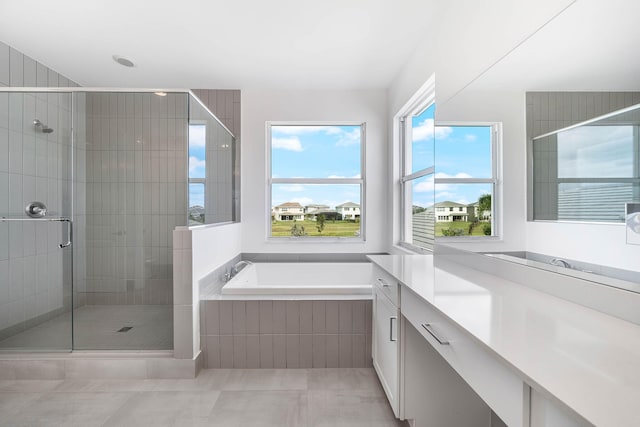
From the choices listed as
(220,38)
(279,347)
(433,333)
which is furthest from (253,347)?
(220,38)

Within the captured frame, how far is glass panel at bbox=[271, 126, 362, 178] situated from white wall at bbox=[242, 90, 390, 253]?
13 centimetres

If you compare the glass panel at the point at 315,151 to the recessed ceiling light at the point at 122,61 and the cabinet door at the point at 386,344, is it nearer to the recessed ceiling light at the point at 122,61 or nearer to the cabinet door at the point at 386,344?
the recessed ceiling light at the point at 122,61

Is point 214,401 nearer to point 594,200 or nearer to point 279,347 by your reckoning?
point 279,347

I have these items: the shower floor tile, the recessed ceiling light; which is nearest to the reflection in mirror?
the shower floor tile

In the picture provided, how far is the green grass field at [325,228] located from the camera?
362cm

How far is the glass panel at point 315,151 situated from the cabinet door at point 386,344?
6.03ft

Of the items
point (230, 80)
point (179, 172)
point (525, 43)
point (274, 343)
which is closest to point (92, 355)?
point (274, 343)

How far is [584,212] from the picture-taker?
102cm

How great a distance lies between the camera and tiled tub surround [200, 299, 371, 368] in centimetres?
225

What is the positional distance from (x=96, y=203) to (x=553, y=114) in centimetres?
267

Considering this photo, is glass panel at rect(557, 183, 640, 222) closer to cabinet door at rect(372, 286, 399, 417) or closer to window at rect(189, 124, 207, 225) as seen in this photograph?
cabinet door at rect(372, 286, 399, 417)

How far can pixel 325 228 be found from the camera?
3.63 meters

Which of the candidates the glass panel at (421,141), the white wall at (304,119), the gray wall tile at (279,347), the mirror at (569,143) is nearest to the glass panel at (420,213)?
the glass panel at (421,141)

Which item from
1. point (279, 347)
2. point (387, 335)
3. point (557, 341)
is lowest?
point (279, 347)
